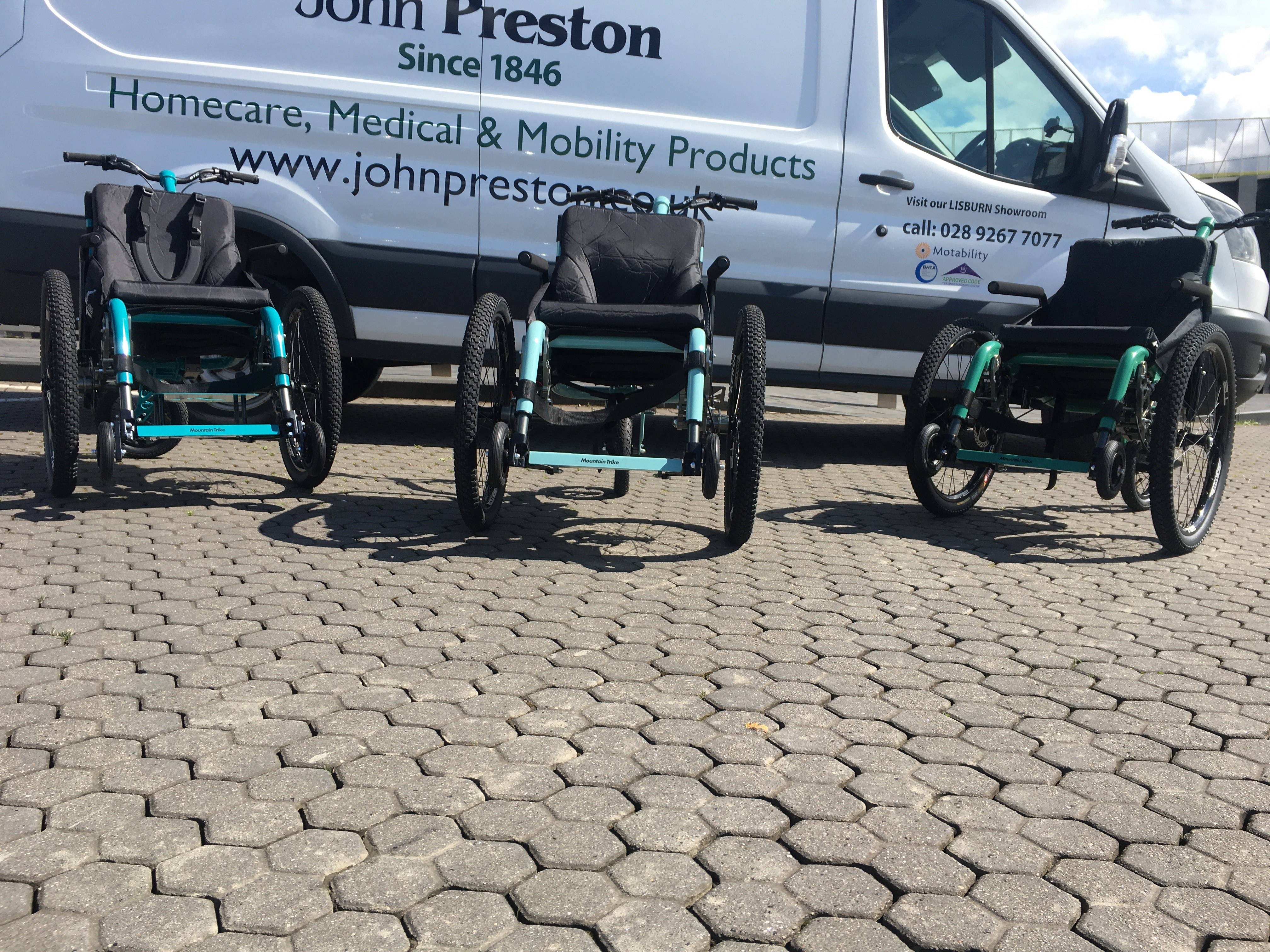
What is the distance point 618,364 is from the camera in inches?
203

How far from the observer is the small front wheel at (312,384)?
5113mm

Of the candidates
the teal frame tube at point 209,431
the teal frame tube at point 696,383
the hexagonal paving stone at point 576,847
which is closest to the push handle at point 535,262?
the teal frame tube at point 696,383

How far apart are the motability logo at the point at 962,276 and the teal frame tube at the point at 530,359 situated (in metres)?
3.42

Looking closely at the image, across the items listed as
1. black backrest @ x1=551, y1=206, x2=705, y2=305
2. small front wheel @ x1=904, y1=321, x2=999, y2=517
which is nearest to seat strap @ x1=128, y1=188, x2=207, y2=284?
black backrest @ x1=551, y1=206, x2=705, y2=305

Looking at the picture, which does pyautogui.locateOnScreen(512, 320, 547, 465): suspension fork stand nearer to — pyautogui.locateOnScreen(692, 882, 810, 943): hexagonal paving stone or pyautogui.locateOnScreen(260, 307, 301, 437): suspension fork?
pyautogui.locateOnScreen(260, 307, 301, 437): suspension fork

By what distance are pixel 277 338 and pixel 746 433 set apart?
7.22 ft

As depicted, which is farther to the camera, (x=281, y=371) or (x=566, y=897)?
(x=281, y=371)

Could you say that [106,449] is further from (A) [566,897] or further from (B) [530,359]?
(A) [566,897]

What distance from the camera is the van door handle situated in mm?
6746

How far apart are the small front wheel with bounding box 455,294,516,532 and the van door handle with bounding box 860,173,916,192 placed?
2908 mm

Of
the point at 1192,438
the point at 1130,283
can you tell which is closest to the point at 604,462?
the point at 1192,438

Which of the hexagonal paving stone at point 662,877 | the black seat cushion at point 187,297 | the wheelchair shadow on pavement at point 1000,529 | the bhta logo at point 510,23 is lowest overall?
the hexagonal paving stone at point 662,877

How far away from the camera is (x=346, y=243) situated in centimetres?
648

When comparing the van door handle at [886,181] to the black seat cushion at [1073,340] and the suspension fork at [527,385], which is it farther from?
the suspension fork at [527,385]
